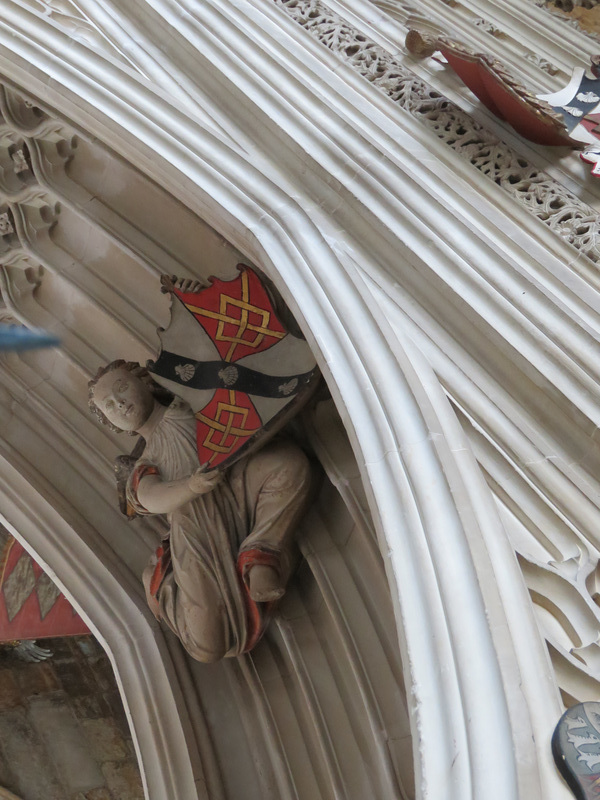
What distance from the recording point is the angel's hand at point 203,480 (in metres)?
2.94

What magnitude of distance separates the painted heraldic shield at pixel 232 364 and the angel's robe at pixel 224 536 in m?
0.13

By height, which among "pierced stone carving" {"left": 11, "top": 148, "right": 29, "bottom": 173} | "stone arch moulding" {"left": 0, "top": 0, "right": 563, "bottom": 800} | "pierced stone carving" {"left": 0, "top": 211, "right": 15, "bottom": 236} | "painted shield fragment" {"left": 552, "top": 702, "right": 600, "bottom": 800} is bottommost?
"painted shield fragment" {"left": 552, "top": 702, "right": 600, "bottom": 800}

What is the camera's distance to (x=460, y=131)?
9.84 ft

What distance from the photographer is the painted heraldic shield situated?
115 inches

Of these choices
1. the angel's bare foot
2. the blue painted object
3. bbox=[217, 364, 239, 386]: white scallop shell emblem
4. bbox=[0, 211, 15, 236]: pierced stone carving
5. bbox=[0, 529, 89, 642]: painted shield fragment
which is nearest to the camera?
the blue painted object

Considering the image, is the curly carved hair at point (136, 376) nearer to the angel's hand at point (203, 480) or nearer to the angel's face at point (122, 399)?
the angel's face at point (122, 399)

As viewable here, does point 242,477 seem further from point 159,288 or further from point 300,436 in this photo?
point 159,288

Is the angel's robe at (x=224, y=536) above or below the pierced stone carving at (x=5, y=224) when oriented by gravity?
below

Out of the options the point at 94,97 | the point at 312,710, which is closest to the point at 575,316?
the point at 312,710

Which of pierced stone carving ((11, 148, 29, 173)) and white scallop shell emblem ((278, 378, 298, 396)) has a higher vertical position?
pierced stone carving ((11, 148, 29, 173))

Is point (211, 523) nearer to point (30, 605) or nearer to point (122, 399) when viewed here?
point (122, 399)

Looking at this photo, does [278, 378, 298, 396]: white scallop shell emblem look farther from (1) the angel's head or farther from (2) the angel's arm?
(1) the angel's head

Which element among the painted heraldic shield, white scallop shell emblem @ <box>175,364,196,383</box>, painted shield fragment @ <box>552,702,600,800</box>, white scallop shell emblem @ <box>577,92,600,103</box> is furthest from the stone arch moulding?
white scallop shell emblem @ <box>577,92,600,103</box>

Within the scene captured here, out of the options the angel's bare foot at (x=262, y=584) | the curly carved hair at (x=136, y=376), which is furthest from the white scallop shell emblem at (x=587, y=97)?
the angel's bare foot at (x=262, y=584)
